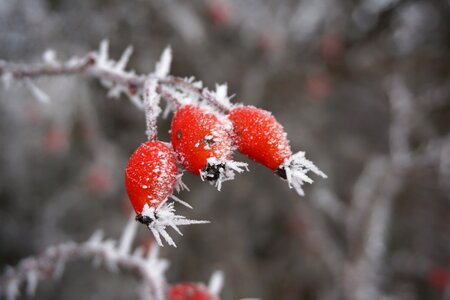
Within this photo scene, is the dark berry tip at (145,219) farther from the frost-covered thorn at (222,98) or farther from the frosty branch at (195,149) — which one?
the frost-covered thorn at (222,98)

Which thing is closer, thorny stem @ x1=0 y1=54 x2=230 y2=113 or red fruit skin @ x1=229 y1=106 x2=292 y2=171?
red fruit skin @ x1=229 y1=106 x2=292 y2=171

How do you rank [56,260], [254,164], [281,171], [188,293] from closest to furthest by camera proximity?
1. [281,171]
2. [188,293]
3. [56,260]
4. [254,164]

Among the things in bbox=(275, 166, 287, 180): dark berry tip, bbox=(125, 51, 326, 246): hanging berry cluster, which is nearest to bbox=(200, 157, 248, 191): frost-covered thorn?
bbox=(125, 51, 326, 246): hanging berry cluster

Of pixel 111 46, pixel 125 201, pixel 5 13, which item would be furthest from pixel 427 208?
pixel 5 13

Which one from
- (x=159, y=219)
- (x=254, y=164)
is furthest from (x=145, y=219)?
(x=254, y=164)

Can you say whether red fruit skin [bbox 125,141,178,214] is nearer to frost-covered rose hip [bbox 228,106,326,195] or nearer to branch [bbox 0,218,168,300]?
frost-covered rose hip [bbox 228,106,326,195]

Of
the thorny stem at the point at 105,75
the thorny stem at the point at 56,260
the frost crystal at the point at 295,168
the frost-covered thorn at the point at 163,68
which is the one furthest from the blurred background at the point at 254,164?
the frost crystal at the point at 295,168

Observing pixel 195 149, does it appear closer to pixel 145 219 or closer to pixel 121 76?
pixel 145 219
